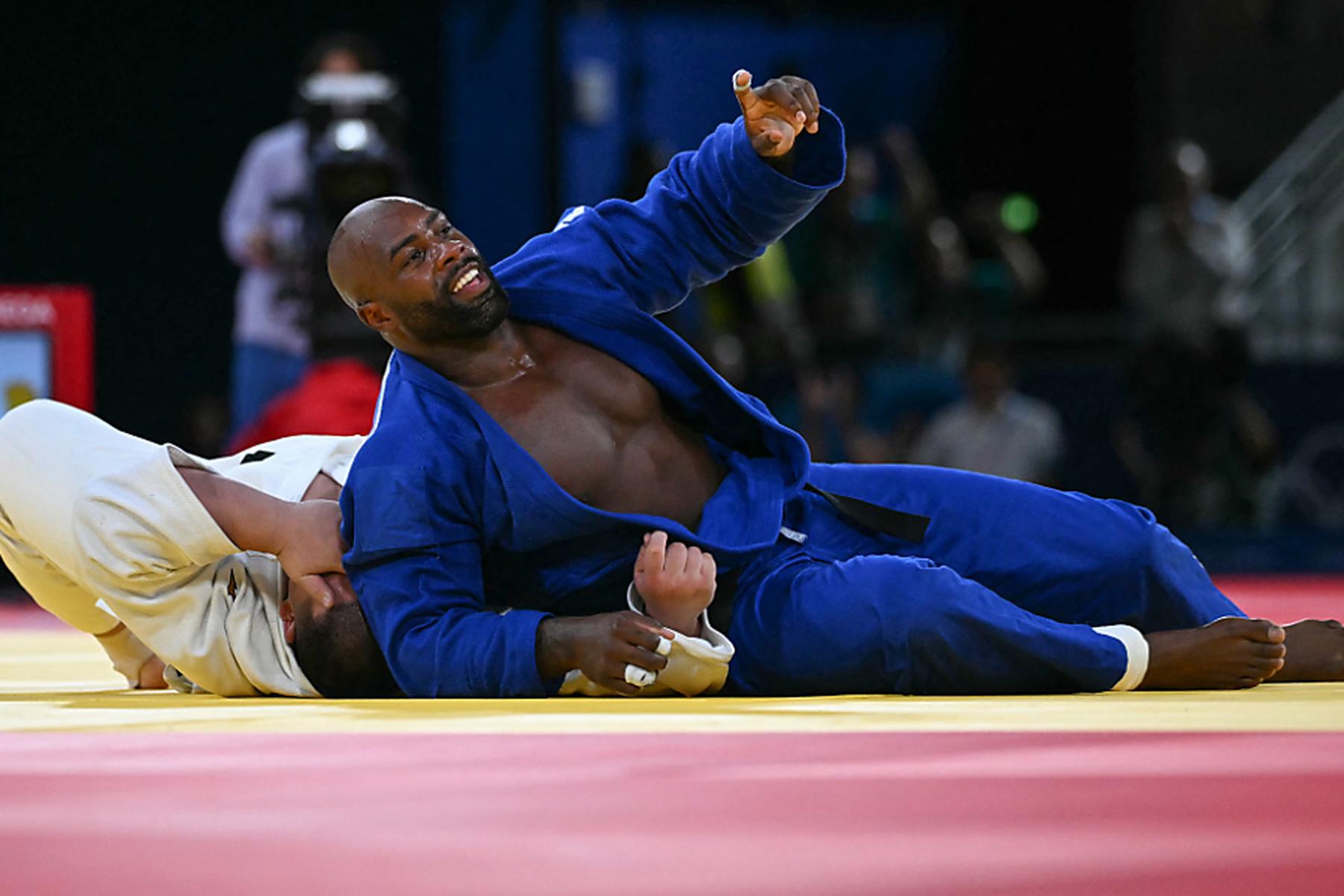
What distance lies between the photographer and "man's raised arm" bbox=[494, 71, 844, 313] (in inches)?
103

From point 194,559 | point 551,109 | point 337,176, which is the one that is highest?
point 551,109

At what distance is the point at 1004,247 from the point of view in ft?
25.6

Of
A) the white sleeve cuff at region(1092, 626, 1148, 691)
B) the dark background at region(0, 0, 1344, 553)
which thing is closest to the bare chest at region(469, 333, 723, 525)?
the white sleeve cuff at region(1092, 626, 1148, 691)

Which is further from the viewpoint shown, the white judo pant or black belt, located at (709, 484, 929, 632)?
black belt, located at (709, 484, 929, 632)

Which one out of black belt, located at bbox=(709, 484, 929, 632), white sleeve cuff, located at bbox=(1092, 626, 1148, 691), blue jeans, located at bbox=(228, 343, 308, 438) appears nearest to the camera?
white sleeve cuff, located at bbox=(1092, 626, 1148, 691)

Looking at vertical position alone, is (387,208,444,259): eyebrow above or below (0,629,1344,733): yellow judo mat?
above

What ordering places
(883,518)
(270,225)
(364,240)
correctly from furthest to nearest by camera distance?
(270,225) < (883,518) < (364,240)

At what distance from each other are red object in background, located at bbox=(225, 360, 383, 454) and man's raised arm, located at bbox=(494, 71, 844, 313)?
6.68 ft

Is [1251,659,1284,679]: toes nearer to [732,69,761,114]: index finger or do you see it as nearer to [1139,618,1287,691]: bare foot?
[1139,618,1287,691]: bare foot

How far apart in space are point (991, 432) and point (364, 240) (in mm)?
4285

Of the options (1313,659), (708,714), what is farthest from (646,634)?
(1313,659)

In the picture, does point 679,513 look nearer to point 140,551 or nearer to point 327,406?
point 140,551

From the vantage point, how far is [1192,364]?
20.9 feet

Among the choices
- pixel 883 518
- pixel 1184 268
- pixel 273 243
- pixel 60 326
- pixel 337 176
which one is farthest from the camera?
pixel 1184 268
